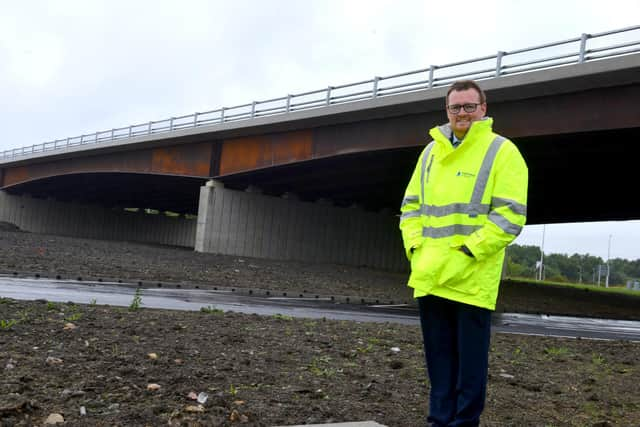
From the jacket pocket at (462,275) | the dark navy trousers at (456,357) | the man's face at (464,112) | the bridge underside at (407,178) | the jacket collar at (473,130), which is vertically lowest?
the dark navy trousers at (456,357)

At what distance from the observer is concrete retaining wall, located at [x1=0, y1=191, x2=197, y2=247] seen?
60125mm

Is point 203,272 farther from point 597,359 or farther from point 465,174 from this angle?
point 465,174

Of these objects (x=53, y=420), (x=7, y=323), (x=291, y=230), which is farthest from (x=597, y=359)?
(x=291, y=230)

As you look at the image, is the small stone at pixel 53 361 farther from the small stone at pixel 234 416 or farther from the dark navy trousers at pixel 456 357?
the dark navy trousers at pixel 456 357

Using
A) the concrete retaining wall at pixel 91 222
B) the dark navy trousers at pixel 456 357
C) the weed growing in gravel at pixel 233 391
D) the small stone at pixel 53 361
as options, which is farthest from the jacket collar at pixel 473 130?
the concrete retaining wall at pixel 91 222

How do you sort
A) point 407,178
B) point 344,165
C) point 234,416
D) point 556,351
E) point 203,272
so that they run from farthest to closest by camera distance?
point 407,178
point 344,165
point 203,272
point 556,351
point 234,416

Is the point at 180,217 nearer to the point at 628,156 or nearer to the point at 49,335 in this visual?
the point at 628,156

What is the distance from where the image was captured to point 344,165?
31.9 metres

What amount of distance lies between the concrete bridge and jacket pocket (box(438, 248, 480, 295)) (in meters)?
16.6

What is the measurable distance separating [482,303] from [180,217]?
246ft

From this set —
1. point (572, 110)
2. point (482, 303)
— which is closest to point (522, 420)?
point (482, 303)

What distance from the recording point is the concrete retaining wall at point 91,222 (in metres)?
60.1

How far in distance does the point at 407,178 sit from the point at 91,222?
42.7 meters

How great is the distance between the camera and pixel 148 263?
24.8 meters
